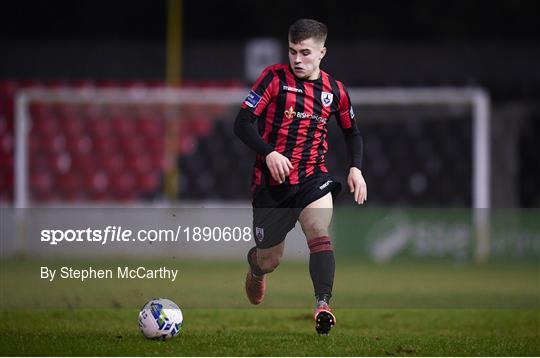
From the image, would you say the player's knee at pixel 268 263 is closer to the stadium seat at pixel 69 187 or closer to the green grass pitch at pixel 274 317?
the green grass pitch at pixel 274 317

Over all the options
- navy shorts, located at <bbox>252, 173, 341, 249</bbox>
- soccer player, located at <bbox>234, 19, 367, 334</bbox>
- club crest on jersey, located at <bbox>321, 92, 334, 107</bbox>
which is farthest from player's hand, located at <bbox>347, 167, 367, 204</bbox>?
club crest on jersey, located at <bbox>321, 92, 334, 107</bbox>

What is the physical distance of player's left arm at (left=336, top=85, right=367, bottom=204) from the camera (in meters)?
5.97

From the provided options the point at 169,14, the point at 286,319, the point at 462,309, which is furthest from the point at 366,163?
the point at 286,319

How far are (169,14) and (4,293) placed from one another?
8.32 meters

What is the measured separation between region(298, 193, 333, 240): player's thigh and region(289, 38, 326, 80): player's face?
27.2 inches

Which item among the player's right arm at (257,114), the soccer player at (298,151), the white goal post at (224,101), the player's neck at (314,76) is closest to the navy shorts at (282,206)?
the soccer player at (298,151)

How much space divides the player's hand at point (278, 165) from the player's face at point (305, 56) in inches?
19.6

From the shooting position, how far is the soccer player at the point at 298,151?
5.84 m

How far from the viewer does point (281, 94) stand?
5926mm

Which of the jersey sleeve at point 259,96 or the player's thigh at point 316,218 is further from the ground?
the jersey sleeve at point 259,96

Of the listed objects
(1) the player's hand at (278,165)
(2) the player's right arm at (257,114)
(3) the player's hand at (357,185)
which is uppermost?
(2) the player's right arm at (257,114)

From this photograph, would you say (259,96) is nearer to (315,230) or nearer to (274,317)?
(315,230)

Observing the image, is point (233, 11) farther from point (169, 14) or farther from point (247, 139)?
point (247, 139)

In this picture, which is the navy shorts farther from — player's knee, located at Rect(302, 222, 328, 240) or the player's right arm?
the player's right arm
